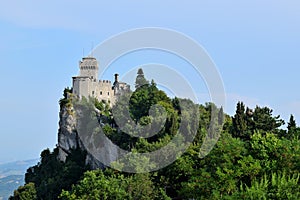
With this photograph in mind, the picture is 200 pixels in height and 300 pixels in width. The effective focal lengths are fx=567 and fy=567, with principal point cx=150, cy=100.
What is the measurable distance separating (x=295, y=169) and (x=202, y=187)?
218 inches

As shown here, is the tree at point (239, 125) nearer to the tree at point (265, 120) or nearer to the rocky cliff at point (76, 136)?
the tree at point (265, 120)

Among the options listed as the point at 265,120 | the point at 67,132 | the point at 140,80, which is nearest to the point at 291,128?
the point at 265,120

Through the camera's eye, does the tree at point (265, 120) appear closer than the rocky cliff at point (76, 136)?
Yes

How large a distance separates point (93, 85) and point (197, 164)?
2863 cm

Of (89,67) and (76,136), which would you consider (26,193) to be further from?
(89,67)

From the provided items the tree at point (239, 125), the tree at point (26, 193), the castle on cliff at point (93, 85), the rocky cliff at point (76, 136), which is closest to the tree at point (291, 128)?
the tree at point (239, 125)

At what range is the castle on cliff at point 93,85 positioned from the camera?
6600cm

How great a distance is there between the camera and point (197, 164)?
4044 cm

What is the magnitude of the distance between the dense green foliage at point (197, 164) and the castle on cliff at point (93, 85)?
2.36m

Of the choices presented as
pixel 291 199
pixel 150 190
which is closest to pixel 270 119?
pixel 150 190

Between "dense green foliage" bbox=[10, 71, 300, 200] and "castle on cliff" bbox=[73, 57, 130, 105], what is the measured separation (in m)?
2.36

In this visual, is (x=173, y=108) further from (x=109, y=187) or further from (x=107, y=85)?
(x=109, y=187)

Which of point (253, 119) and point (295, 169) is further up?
point (253, 119)

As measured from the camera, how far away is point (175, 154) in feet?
144
